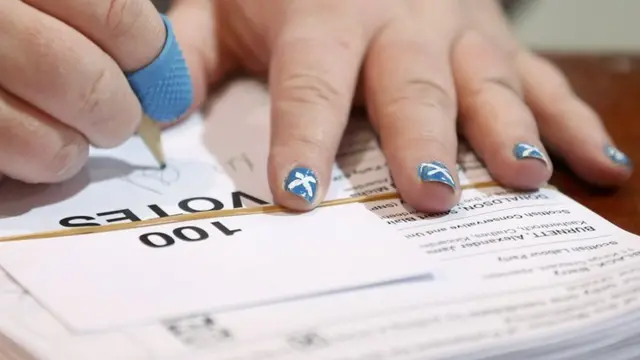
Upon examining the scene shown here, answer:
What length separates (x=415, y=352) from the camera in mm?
267

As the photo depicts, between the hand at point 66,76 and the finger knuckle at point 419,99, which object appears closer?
the hand at point 66,76

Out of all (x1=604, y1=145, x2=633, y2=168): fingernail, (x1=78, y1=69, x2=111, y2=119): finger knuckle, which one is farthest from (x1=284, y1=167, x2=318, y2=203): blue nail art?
(x1=604, y1=145, x2=633, y2=168): fingernail

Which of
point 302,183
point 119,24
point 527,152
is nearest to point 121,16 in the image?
point 119,24

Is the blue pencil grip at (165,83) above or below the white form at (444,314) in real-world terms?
above

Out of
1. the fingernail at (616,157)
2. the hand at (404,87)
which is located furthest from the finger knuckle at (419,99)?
the fingernail at (616,157)

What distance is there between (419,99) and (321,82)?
62 millimetres

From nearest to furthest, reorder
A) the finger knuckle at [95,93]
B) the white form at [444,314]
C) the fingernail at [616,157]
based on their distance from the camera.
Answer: the white form at [444,314] < the finger knuckle at [95,93] < the fingernail at [616,157]

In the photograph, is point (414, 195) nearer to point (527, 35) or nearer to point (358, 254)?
point (358, 254)

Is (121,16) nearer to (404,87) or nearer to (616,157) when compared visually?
(404,87)

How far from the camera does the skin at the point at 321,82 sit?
36 centimetres

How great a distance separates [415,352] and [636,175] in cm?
29

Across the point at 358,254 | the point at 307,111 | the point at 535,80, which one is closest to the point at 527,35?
the point at 535,80

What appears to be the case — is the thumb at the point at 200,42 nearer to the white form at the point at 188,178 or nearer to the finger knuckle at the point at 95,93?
the white form at the point at 188,178

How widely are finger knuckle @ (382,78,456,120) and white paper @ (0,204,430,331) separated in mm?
113
